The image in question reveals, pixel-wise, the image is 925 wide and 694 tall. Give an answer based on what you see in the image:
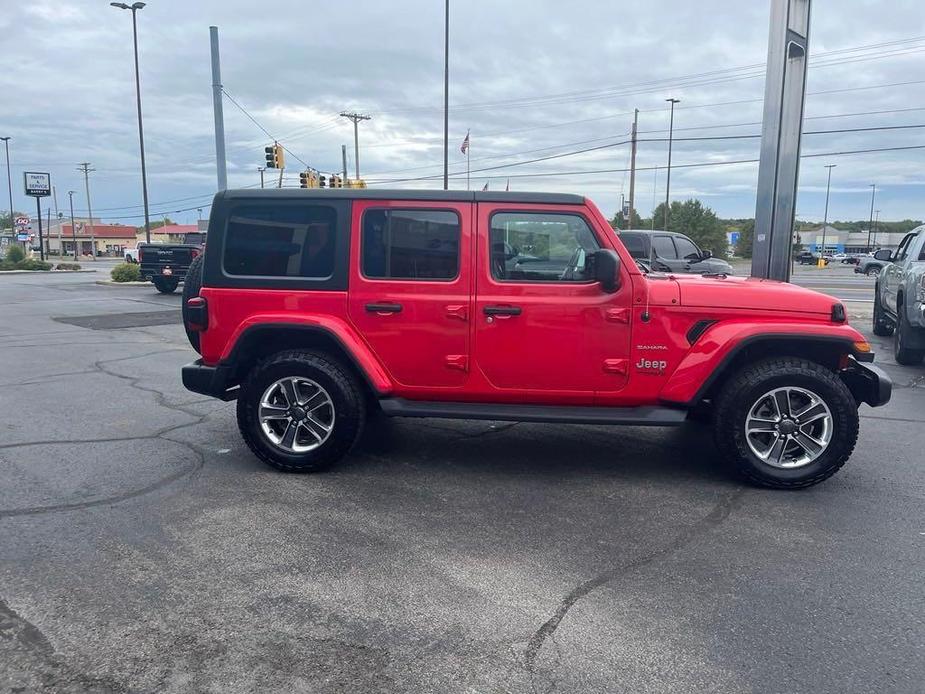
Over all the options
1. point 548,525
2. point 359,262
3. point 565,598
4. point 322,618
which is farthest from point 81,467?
point 565,598

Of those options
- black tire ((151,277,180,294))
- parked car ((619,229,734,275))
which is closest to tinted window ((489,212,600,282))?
parked car ((619,229,734,275))

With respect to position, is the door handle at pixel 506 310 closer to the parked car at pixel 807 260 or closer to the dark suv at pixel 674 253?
the dark suv at pixel 674 253

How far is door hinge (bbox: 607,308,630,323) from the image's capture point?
4.81 m

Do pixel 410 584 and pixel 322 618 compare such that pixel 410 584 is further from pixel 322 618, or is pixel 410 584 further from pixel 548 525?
pixel 548 525

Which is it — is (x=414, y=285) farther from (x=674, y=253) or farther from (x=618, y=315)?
(x=674, y=253)

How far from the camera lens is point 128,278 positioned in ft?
90.1

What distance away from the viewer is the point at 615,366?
192 inches

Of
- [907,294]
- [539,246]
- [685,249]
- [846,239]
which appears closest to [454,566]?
[539,246]

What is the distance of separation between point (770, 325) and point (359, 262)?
274cm

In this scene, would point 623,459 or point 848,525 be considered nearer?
point 848,525

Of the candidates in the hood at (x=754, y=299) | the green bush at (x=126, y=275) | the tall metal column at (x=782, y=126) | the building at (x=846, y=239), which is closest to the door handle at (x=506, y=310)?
the hood at (x=754, y=299)

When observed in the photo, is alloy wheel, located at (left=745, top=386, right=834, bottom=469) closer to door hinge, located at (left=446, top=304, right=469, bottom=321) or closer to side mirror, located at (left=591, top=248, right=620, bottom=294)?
side mirror, located at (left=591, top=248, right=620, bottom=294)

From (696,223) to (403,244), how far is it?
6597 cm

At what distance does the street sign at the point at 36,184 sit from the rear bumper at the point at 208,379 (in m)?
61.2
